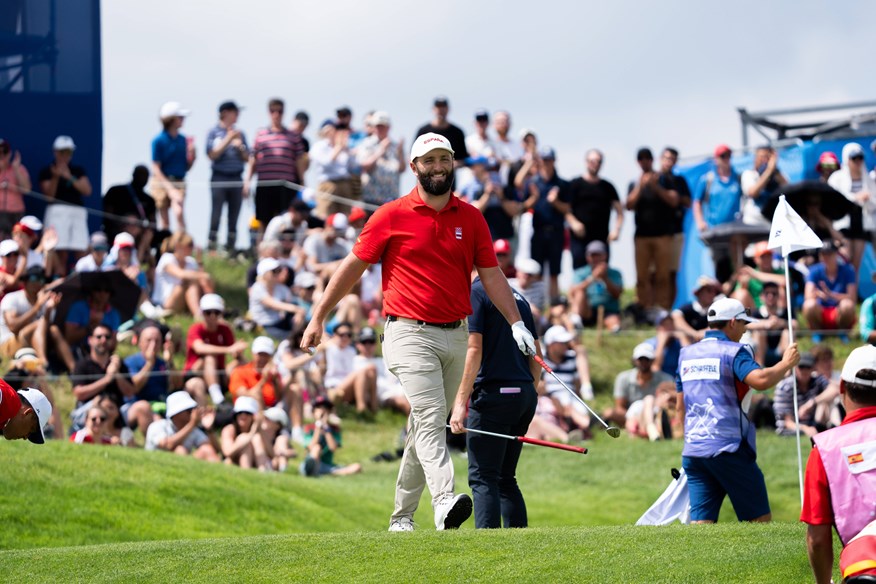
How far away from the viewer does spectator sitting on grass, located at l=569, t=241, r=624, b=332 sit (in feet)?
77.0

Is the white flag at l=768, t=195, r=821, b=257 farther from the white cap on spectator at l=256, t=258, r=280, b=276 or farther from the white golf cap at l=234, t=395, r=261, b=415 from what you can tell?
the white cap on spectator at l=256, t=258, r=280, b=276

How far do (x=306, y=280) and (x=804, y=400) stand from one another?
723cm

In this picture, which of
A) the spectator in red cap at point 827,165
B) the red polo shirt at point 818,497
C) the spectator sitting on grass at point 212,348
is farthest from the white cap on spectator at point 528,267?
the red polo shirt at point 818,497

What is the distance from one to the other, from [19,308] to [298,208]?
5406mm

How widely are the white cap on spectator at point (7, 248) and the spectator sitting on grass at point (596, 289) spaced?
27.4 feet

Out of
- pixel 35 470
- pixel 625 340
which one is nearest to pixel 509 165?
pixel 625 340

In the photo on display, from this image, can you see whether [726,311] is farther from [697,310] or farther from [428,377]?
[697,310]

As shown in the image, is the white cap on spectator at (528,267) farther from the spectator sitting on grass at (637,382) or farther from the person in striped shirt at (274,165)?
the person in striped shirt at (274,165)

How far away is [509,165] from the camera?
24141 millimetres

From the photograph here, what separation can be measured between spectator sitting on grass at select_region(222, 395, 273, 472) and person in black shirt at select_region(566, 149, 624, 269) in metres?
6.78

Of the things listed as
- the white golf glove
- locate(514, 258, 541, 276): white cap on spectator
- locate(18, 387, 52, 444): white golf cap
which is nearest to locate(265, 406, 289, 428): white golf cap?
locate(514, 258, 541, 276): white cap on spectator

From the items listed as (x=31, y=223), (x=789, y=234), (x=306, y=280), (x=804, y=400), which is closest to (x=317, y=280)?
(x=306, y=280)

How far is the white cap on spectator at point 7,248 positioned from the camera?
65.6 ft

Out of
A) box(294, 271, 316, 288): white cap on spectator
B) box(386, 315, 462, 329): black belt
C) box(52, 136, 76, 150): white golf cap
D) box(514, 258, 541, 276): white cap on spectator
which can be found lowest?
box(386, 315, 462, 329): black belt
